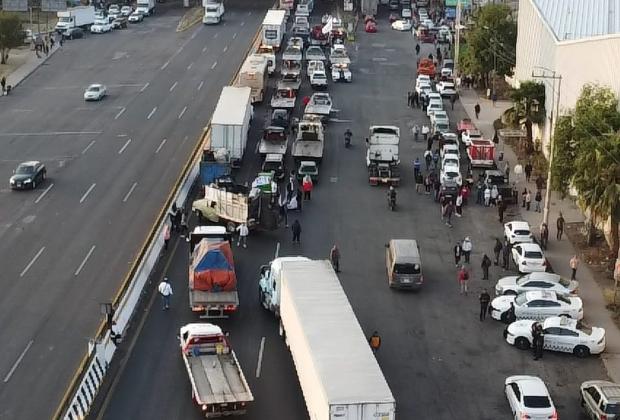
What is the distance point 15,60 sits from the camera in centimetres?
9888

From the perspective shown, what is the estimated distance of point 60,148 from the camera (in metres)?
67.9

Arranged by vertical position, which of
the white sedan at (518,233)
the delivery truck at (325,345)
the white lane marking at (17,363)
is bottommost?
the white sedan at (518,233)

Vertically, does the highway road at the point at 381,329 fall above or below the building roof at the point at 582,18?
below

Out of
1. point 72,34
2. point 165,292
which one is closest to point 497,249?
point 165,292

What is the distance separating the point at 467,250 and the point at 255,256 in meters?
9.32

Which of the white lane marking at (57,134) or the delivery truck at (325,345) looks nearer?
the delivery truck at (325,345)

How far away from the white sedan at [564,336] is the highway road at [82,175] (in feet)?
50.8

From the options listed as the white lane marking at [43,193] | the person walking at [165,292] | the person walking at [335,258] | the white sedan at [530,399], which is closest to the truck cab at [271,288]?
the person walking at [165,292]

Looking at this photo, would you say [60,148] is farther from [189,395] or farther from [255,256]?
[189,395]

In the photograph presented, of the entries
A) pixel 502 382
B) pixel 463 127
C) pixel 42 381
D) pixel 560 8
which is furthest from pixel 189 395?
pixel 560 8

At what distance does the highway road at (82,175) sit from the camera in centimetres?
4031

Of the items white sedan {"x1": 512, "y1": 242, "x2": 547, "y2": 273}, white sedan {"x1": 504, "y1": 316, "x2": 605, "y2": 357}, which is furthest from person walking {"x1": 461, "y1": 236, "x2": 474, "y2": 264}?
white sedan {"x1": 504, "y1": 316, "x2": 605, "y2": 357}

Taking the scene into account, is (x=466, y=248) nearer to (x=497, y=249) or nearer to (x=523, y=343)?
(x=497, y=249)

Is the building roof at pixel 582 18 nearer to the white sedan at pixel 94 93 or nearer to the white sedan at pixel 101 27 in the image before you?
the white sedan at pixel 94 93
